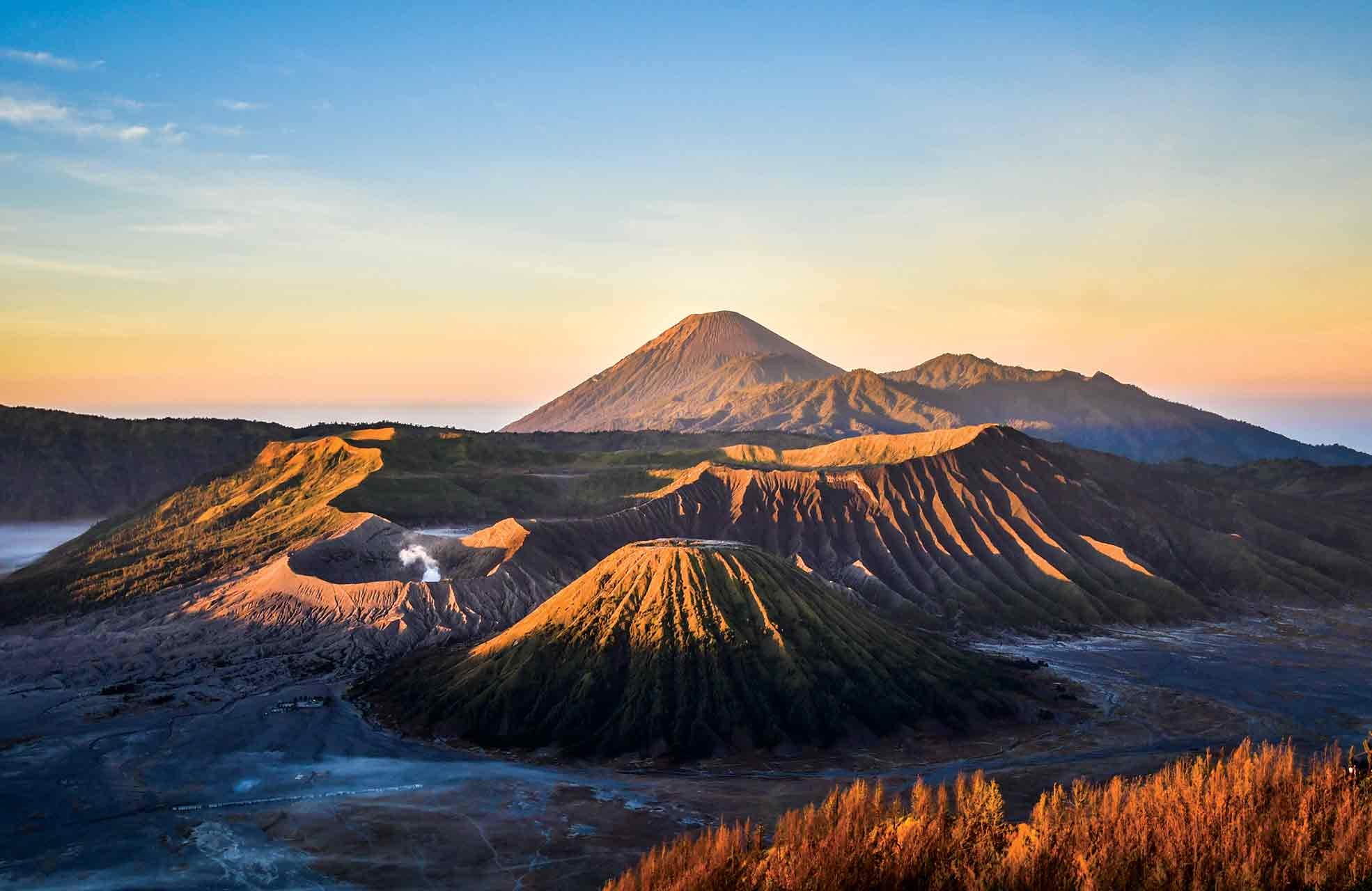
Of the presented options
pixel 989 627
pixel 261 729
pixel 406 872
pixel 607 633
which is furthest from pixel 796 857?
pixel 989 627

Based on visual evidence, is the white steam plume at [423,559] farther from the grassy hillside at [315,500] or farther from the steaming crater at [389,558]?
the grassy hillside at [315,500]

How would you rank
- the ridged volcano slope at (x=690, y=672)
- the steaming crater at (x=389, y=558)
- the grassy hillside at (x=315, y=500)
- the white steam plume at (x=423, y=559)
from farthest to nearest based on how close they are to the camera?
the grassy hillside at (x=315, y=500) < the white steam plume at (x=423, y=559) < the steaming crater at (x=389, y=558) < the ridged volcano slope at (x=690, y=672)

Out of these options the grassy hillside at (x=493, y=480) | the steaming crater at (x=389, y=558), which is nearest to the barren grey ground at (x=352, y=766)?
the steaming crater at (x=389, y=558)

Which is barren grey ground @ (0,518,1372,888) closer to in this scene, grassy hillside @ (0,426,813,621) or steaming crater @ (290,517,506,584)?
steaming crater @ (290,517,506,584)

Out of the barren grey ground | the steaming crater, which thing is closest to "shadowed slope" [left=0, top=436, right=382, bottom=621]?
the steaming crater

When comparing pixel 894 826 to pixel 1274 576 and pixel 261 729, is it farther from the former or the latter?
pixel 1274 576

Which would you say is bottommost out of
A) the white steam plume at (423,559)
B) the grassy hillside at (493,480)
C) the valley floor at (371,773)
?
the valley floor at (371,773)

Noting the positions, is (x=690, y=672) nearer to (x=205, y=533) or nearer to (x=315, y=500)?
(x=315, y=500)

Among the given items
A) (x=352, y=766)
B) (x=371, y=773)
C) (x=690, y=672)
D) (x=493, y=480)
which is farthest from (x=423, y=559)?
(x=371, y=773)
